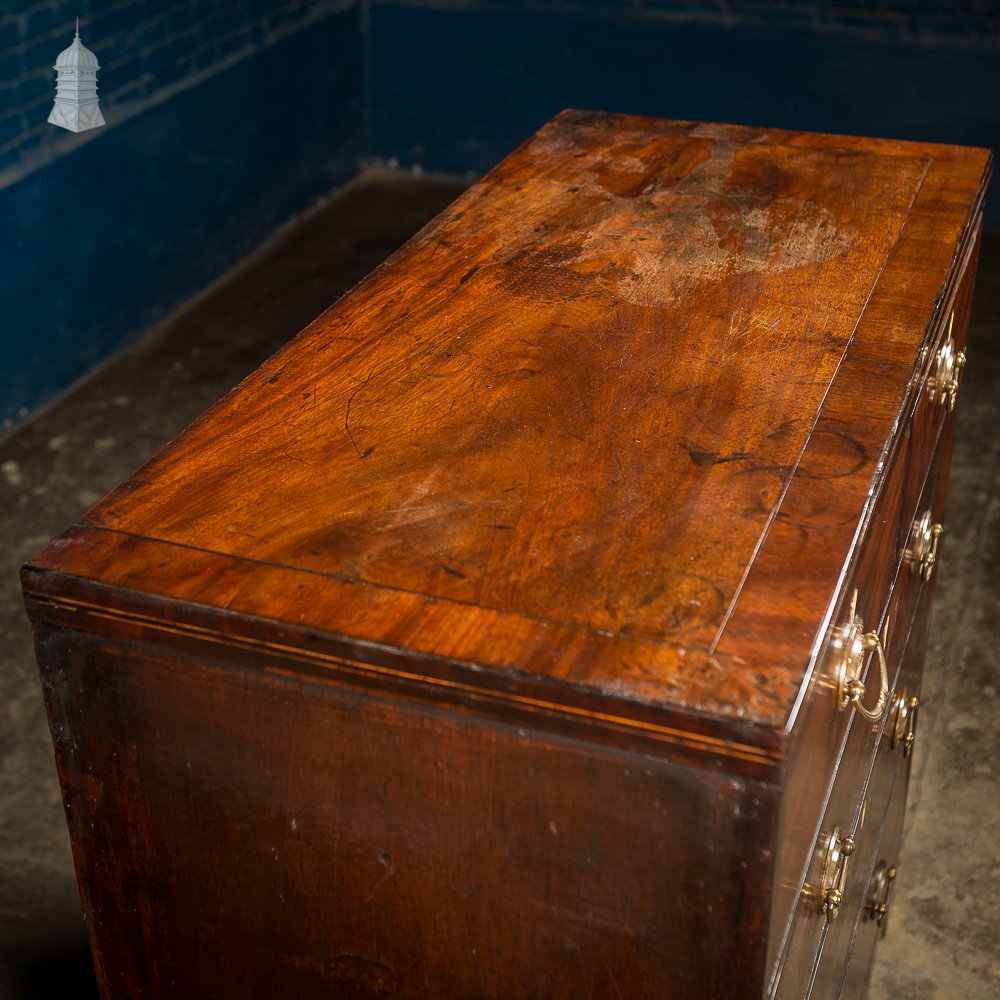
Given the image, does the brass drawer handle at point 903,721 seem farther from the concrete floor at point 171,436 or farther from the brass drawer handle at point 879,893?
the concrete floor at point 171,436

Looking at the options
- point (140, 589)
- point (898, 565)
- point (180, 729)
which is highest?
point (140, 589)

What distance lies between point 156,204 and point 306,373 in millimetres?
3152

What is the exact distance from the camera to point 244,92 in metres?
4.79

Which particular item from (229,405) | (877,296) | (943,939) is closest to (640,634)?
(229,405)

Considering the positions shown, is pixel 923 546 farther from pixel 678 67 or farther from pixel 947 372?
pixel 678 67

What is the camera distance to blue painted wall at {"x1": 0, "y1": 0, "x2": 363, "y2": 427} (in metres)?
3.82

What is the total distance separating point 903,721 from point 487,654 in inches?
42.8

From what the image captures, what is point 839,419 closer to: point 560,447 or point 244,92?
point 560,447

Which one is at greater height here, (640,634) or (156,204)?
(640,634)

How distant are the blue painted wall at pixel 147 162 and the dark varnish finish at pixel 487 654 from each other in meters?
2.61

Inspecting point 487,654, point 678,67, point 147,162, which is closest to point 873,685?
point 487,654

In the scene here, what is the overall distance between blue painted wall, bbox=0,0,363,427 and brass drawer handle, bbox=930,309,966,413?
2715mm

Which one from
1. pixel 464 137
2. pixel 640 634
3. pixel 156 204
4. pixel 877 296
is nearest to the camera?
pixel 640 634

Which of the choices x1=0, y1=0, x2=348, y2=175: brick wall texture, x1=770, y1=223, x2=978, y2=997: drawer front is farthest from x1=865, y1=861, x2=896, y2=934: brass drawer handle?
x1=0, y1=0, x2=348, y2=175: brick wall texture
